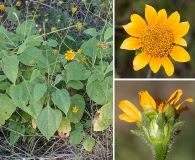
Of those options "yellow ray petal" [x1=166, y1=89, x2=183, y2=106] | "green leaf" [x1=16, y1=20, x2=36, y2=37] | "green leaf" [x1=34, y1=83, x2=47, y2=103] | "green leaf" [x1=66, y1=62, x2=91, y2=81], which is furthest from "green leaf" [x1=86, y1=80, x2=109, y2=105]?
"yellow ray petal" [x1=166, y1=89, x2=183, y2=106]

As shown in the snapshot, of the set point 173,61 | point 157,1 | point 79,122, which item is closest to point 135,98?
point 173,61

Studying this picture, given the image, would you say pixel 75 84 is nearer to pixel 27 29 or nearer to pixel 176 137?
pixel 27 29

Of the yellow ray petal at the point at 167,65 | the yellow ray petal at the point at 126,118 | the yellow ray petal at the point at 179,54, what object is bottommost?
the yellow ray petal at the point at 126,118

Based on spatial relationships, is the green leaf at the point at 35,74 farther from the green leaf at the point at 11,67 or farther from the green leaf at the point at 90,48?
the green leaf at the point at 90,48

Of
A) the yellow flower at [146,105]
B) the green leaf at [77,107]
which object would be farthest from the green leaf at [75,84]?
the yellow flower at [146,105]

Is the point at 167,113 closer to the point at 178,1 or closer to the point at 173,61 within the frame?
the point at 173,61

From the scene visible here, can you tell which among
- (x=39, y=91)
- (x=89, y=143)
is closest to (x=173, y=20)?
(x=39, y=91)

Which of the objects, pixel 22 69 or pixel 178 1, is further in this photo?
pixel 22 69
